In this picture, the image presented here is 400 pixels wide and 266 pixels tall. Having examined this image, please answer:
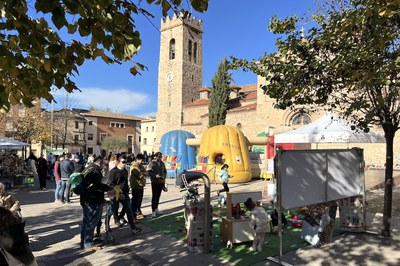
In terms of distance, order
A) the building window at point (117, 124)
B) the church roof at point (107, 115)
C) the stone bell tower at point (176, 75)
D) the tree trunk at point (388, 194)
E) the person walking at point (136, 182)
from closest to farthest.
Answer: the tree trunk at point (388, 194) < the person walking at point (136, 182) < the stone bell tower at point (176, 75) < the church roof at point (107, 115) < the building window at point (117, 124)

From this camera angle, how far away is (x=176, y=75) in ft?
163

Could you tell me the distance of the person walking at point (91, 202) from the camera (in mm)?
→ 5750

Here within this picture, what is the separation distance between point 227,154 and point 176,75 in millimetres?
34988

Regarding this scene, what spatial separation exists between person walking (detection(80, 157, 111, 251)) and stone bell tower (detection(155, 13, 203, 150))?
42.8m

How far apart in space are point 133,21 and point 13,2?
3.20ft

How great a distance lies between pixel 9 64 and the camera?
108 inches

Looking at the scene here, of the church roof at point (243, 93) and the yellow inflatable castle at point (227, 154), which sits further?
the church roof at point (243, 93)

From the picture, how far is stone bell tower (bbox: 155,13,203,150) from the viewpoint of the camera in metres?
48.9

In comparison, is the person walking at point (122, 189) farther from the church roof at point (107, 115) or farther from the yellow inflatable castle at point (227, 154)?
the church roof at point (107, 115)

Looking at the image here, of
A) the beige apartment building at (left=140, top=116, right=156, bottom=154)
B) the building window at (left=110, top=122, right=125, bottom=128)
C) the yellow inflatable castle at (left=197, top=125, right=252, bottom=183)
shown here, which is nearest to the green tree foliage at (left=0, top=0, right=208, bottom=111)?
the yellow inflatable castle at (left=197, top=125, right=252, bottom=183)

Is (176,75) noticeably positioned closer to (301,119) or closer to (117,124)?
(117,124)

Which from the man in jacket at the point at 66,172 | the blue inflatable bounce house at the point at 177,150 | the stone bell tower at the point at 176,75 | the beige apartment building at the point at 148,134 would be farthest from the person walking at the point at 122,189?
the beige apartment building at the point at 148,134

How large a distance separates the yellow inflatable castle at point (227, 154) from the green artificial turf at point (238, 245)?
8319mm

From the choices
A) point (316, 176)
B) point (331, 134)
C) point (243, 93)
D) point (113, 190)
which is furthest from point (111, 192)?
point (243, 93)
